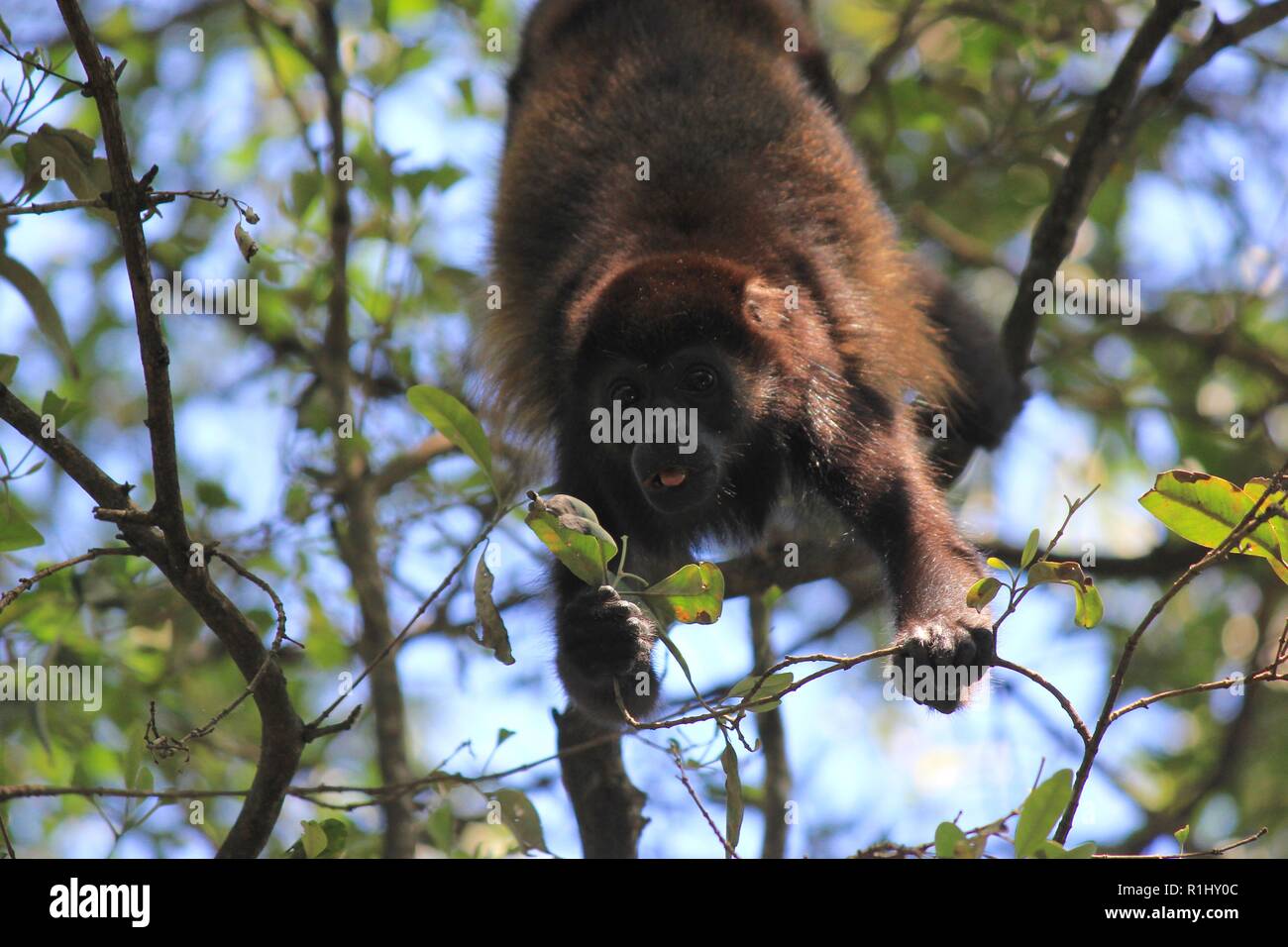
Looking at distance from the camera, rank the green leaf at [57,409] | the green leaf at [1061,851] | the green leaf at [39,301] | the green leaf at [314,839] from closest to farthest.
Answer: the green leaf at [1061,851], the green leaf at [314,839], the green leaf at [57,409], the green leaf at [39,301]

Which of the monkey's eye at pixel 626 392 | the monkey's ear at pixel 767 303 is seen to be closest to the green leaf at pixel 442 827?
the monkey's eye at pixel 626 392

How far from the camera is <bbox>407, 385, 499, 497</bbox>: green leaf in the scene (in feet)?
10.4

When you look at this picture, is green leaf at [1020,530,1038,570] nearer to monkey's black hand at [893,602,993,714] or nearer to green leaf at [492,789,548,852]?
monkey's black hand at [893,602,993,714]

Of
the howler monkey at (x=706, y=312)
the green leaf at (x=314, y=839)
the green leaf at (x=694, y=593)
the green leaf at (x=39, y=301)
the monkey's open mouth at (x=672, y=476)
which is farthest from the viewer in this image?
the howler monkey at (x=706, y=312)

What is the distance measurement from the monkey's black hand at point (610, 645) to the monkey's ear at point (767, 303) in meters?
1.19

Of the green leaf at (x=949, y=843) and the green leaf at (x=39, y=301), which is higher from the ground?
the green leaf at (x=39, y=301)

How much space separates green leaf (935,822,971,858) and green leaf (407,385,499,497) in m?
1.38

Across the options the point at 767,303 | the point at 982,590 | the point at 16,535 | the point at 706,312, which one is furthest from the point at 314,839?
the point at 767,303

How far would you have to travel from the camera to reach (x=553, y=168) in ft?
17.5

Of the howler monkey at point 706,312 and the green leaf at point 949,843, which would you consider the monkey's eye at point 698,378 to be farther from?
the green leaf at point 949,843

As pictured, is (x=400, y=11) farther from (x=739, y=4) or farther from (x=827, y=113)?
(x=827, y=113)

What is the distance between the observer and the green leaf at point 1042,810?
2.49 metres

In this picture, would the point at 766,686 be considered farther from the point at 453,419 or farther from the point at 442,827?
the point at 442,827
